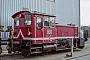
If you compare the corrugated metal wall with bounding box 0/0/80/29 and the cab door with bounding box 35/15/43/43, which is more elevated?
the corrugated metal wall with bounding box 0/0/80/29

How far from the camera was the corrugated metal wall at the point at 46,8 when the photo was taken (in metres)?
13.7

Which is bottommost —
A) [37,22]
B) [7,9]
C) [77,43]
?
[77,43]

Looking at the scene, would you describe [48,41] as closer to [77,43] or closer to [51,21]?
[51,21]

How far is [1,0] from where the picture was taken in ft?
44.2

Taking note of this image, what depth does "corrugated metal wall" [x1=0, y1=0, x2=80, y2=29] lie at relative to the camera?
1370 centimetres

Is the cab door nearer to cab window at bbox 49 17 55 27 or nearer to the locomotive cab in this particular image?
the locomotive cab

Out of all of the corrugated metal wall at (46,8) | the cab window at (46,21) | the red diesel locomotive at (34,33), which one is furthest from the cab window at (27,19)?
the corrugated metal wall at (46,8)

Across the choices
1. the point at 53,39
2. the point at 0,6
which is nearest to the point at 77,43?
the point at 53,39

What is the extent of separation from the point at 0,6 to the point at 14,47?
397 centimetres

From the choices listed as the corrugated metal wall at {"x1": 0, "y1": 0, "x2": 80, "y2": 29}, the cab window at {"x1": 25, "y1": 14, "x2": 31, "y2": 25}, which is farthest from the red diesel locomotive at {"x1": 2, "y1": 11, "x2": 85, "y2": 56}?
the corrugated metal wall at {"x1": 0, "y1": 0, "x2": 80, "y2": 29}

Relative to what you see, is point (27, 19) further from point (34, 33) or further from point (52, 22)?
point (52, 22)

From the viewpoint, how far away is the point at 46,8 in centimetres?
1623

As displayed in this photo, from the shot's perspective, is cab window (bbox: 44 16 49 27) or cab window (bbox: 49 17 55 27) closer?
cab window (bbox: 44 16 49 27)

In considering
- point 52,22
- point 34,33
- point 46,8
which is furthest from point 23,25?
point 46,8
